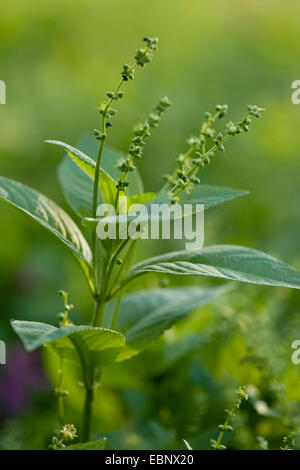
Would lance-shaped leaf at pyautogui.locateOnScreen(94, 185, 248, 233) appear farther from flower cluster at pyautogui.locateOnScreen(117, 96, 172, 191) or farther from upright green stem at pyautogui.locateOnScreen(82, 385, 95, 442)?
upright green stem at pyautogui.locateOnScreen(82, 385, 95, 442)

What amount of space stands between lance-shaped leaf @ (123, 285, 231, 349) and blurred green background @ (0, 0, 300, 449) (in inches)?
4.5

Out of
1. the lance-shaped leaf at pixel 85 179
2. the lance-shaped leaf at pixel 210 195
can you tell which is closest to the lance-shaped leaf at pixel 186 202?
the lance-shaped leaf at pixel 210 195

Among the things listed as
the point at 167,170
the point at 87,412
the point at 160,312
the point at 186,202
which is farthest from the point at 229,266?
the point at 167,170

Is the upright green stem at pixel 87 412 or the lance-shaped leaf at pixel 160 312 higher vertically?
the lance-shaped leaf at pixel 160 312

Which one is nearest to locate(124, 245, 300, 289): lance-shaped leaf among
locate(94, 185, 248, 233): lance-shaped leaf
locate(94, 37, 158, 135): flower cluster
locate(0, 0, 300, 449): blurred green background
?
locate(94, 185, 248, 233): lance-shaped leaf

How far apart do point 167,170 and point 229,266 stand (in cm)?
175

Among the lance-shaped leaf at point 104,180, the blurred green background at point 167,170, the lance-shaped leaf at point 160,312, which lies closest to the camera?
the lance-shaped leaf at point 104,180

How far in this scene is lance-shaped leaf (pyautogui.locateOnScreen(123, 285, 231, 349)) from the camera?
36.0 inches

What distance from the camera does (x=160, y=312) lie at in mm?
985

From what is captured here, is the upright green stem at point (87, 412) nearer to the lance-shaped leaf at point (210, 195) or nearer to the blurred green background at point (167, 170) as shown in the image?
the blurred green background at point (167, 170)

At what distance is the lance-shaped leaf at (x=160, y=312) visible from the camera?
3.00ft

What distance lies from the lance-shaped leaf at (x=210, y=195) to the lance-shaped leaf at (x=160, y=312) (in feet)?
0.60

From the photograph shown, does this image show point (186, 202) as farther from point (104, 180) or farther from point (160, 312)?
point (160, 312)

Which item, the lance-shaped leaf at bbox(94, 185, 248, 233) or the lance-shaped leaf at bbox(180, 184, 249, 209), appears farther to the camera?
the lance-shaped leaf at bbox(180, 184, 249, 209)
